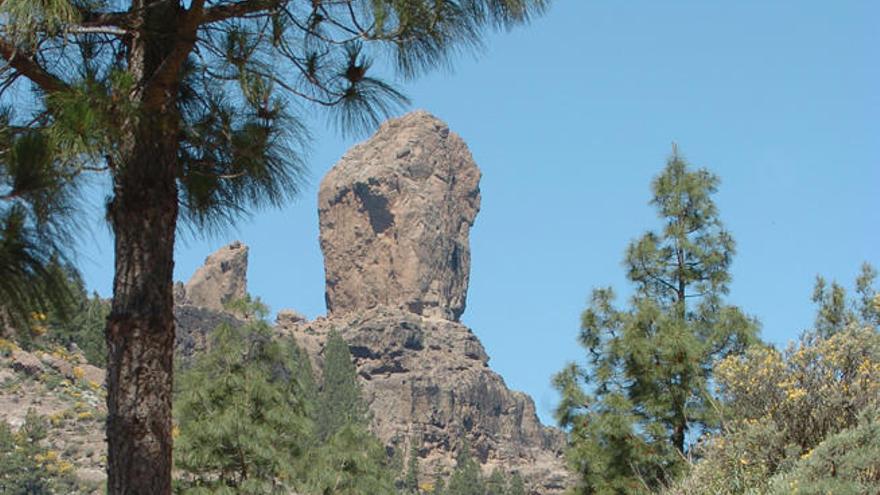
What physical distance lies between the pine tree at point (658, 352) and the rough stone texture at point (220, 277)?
127591 mm

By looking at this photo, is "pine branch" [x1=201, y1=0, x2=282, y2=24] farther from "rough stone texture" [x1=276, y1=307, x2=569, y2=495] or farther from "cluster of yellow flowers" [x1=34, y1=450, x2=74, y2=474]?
"rough stone texture" [x1=276, y1=307, x2=569, y2=495]

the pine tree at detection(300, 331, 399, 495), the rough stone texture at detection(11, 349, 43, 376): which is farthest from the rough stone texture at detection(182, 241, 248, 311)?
the pine tree at detection(300, 331, 399, 495)

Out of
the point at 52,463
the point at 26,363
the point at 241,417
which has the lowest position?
the point at 241,417

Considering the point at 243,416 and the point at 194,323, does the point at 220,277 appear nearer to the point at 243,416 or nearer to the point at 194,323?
the point at 194,323

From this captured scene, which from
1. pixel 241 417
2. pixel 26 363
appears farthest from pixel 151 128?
pixel 26 363

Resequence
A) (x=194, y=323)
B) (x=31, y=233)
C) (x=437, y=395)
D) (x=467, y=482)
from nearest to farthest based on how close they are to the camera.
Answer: (x=31, y=233)
(x=467, y=482)
(x=194, y=323)
(x=437, y=395)

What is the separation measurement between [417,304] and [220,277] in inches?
900

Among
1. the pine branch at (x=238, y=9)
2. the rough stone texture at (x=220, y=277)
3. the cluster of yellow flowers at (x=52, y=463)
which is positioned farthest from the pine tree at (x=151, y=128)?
the rough stone texture at (x=220, y=277)

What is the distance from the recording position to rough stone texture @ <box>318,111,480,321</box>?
13775 cm

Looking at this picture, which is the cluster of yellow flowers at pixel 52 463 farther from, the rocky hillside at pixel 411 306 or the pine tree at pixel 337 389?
the rocky hillside at pixel 411 306

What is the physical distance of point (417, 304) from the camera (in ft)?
446

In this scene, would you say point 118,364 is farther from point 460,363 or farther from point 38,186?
point 460,363

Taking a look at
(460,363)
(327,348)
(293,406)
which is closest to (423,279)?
(460,363)

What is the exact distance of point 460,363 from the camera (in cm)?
12650
